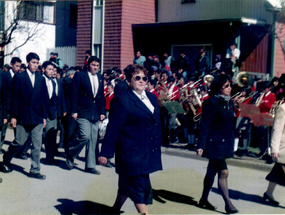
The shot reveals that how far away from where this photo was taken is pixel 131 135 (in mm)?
4590

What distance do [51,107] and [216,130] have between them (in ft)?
13.8

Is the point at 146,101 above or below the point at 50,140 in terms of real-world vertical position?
above

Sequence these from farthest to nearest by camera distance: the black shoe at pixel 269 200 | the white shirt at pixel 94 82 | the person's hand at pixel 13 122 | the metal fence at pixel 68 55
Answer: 1. the metal fence at pixel 68 55
2. the white shirt at pixel 94 82
3. the person's hand at pixel 13 122
4. the black shoe at pixel 269 200

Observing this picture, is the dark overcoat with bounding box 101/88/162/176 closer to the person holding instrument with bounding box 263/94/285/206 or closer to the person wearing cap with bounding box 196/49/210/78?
the person holding instrument with bounding box 263/94/285/206

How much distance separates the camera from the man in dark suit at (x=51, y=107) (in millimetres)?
8602

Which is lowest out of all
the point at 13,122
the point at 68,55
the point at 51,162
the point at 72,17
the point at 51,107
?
the point at 51,162

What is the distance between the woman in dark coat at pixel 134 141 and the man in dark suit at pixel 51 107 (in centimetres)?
422

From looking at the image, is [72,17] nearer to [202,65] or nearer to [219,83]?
[202,65]

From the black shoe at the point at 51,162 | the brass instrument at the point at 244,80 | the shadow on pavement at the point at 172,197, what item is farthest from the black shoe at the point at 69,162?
the brass instrument at the point at 244,80

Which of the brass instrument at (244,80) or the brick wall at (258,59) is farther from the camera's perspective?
the brick wall at (258,59)

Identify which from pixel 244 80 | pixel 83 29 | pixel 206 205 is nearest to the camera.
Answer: pixel 206 205

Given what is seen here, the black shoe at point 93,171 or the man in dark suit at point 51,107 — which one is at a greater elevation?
the man in dark suit at point 51,107

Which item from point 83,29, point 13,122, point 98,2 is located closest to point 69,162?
point 13,122

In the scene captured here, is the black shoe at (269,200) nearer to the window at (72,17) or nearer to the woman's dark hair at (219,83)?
the woman's dark hair at (219,83)
